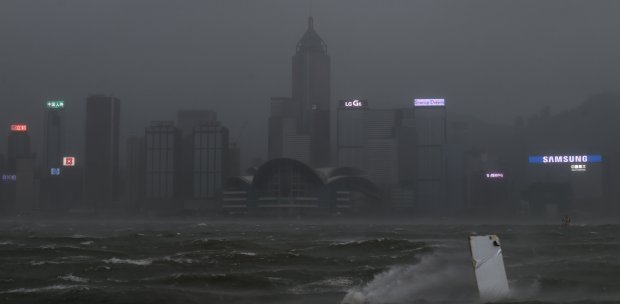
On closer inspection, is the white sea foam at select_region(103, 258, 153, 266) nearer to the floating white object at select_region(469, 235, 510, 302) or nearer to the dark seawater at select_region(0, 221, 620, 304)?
the dark seawater at select_region(0, 221, 620, 304)

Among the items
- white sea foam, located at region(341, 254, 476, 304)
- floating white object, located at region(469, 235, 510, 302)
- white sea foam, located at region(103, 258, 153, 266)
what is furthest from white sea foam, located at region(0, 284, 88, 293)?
floating white object, located at region(469, 235, 510, 302)

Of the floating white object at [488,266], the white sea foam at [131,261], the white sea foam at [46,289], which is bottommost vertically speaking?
the white sea foam at [131,261]

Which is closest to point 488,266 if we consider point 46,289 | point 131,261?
point 46,289

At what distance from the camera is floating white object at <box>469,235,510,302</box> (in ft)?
89.1

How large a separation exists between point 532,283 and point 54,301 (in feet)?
74.1

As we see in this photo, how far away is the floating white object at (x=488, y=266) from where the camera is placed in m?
27.2

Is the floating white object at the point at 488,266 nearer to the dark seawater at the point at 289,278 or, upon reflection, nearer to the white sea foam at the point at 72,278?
the dark seawater at the point at 289,278

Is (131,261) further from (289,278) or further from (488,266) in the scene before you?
(488,266)

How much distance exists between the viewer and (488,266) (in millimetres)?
27969

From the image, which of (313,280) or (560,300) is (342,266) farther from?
(560,300)

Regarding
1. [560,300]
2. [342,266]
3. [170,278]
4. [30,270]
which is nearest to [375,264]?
[342,266]

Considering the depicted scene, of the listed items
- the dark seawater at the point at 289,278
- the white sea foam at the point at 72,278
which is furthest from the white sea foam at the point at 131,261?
the white sea foam at the point at 72,278

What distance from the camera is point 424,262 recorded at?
47.8 m

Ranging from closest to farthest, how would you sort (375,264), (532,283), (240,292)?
(240,292)
(532,283)
(375,264)
